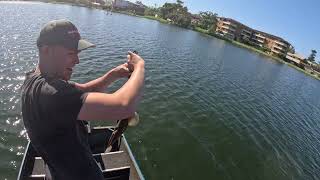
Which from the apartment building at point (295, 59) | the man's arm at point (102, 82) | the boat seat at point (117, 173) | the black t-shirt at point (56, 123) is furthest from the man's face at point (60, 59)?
the apartment building at point (295, 59)

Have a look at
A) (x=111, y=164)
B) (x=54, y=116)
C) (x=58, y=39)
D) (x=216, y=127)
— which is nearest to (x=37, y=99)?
(x=54, y=116)

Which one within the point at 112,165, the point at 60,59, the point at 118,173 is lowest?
the point at 118,173

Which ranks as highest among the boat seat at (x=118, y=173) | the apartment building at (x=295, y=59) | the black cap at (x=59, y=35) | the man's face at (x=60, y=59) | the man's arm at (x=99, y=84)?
the black cap at (x=59, y=35)

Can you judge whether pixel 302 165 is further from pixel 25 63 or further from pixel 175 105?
pixel 25 63

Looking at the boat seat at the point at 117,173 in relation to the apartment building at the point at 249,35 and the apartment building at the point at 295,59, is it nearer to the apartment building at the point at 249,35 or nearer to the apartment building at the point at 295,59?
the apartment building at the point at 295,59

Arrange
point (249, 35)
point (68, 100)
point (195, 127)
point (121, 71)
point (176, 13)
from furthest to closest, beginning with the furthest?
point (249, 35)
point (176, 13)
point (195, 127)
point (121, 71)
point (68, 100)

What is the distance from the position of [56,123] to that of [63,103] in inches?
13.0

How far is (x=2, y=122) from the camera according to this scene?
47.4ft

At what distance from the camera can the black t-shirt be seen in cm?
306

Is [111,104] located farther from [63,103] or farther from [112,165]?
[112,165]

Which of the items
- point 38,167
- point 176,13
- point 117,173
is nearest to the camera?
point 38,167

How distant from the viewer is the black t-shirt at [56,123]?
3.06 metres

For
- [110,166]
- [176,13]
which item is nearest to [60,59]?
[110,166]

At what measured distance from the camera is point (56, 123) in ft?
10.5
